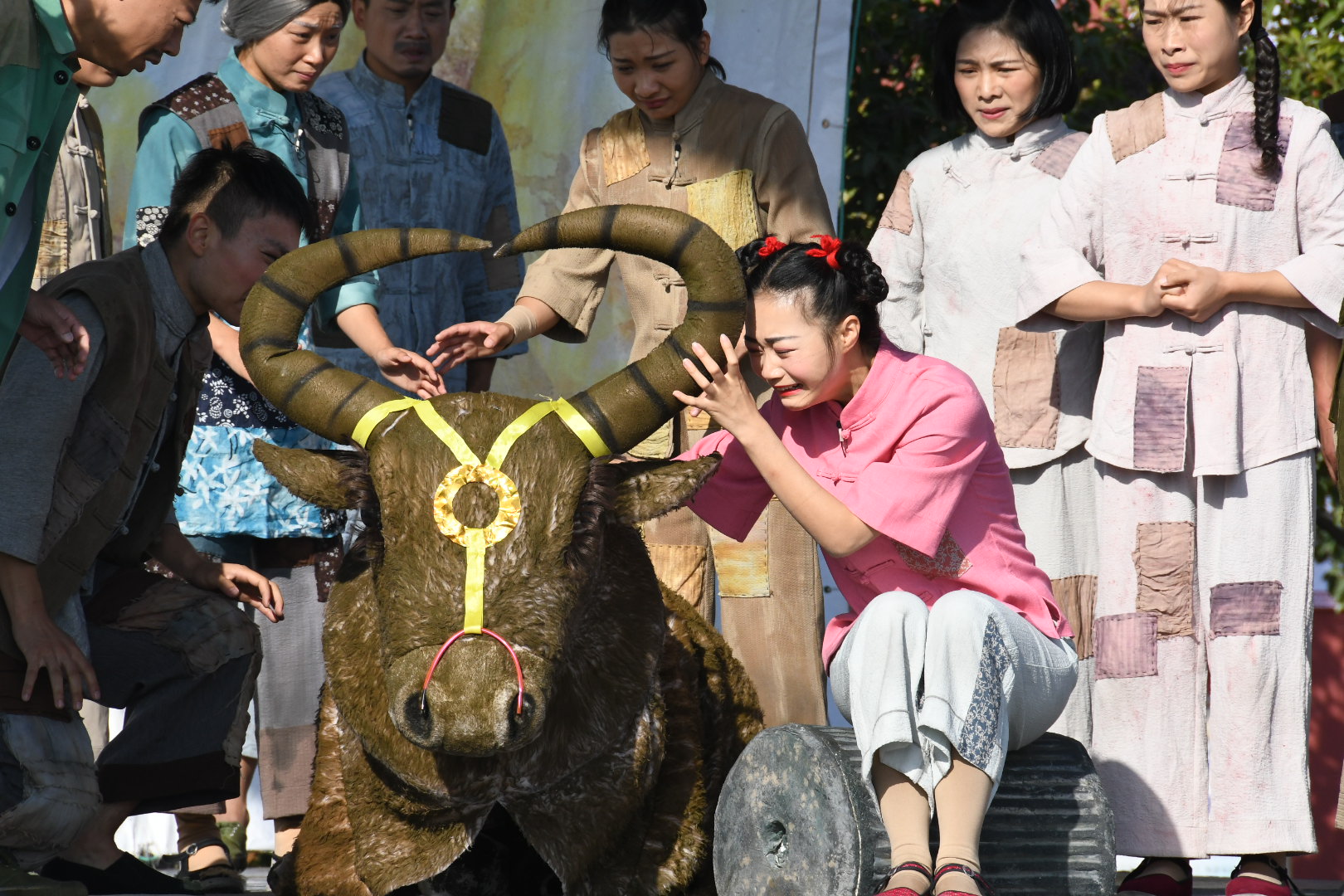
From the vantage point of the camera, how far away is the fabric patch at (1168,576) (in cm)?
445

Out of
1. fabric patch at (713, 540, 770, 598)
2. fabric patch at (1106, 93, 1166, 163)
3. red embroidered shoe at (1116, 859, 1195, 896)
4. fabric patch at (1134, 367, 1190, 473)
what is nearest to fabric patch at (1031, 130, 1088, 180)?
fabric patch at (1106, 93, 1166, 163)

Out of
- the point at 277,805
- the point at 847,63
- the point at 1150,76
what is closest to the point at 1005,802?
the point at 277,805

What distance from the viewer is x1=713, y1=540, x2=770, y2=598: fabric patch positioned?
4969mm

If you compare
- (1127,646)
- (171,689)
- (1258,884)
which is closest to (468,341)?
(171,689)

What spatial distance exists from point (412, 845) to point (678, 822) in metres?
0.61

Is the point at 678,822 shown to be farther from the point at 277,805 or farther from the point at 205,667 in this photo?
the point at 277,805

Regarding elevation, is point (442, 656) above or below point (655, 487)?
below

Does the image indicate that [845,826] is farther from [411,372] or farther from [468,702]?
[411,372]

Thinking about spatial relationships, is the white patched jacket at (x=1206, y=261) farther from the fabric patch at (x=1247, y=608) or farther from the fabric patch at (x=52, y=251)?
the fabric patch at (x=52, y=251)

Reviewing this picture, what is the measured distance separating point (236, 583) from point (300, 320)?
114 cm

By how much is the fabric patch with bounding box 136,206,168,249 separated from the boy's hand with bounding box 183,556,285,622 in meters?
0.99

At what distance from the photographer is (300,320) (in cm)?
385

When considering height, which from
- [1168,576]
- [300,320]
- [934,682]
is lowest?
[934,682]

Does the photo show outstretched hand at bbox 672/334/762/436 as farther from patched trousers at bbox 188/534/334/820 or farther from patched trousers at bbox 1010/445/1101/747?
patched trousers at bbox 188/534/334/820
